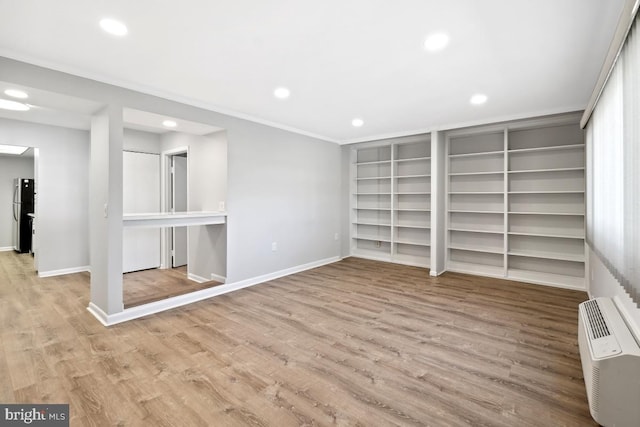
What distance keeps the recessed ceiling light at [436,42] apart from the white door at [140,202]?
490 centimetres

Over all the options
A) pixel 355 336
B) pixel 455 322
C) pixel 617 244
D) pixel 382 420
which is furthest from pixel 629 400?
pixel 355 336

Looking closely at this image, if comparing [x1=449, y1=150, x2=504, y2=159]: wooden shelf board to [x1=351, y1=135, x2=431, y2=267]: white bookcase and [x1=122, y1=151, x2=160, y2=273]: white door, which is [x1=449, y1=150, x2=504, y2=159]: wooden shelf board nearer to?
[x1=351, y1=135, x2=431, y2=267]: white bookcase

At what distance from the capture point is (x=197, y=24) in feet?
6.72

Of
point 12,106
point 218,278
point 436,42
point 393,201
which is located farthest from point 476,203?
point 12,106

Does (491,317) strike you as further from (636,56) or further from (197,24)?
(197,24)

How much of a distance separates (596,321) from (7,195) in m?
11.3

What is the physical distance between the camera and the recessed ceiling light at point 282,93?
325 cm

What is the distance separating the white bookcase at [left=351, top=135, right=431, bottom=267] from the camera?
18.4ft

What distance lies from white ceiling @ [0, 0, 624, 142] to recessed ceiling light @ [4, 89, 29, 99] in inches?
13.8

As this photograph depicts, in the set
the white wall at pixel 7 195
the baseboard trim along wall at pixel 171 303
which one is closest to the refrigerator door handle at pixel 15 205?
Answer: the white wall at pixel 7 195

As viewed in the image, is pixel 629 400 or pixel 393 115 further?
pixel 393 115

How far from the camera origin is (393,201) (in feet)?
19.0

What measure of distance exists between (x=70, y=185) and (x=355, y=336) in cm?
539

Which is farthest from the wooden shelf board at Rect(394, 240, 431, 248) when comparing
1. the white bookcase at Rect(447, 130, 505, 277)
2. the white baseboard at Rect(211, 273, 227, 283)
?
the white baseboard at Rect(211, 273, 227, 283)
